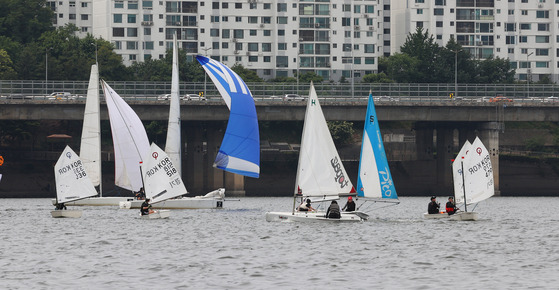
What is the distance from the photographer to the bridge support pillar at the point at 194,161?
5034 inches

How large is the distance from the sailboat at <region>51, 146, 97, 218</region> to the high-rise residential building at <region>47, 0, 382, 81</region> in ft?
372

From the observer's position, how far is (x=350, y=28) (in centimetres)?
19575

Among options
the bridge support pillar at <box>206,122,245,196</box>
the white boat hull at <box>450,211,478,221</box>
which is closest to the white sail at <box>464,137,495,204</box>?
the white boat hull at <box>450,211,478,221</box>

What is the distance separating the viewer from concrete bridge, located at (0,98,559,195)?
121000 mm

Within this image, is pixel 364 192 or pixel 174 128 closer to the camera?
pixel 364 192

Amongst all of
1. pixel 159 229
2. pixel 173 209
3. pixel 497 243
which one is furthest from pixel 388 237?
pixel 173 209

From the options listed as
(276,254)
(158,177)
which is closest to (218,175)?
(158,177)

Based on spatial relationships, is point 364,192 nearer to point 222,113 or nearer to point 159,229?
point 159,229

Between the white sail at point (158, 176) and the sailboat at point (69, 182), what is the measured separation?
462 cm

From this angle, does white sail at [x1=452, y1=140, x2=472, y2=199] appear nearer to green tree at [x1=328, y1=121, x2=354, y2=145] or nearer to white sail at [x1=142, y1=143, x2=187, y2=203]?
white sail at [x1=142, y1=143, x2=187, y2=203]

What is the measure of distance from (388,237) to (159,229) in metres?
14.5

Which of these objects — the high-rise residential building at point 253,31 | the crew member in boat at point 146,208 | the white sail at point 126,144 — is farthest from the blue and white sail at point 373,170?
the high-rise residential building at point 253,31

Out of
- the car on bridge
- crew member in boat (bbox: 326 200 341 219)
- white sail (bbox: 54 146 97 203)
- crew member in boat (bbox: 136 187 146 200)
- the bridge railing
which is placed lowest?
crew member in boat (bbox: 136 187 146 200)

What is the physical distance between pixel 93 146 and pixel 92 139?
2.09ft
